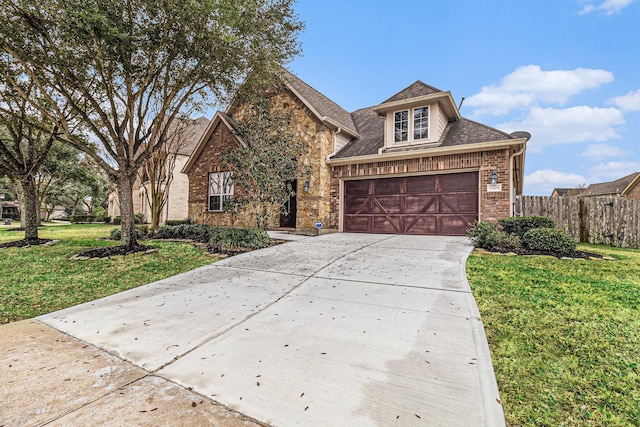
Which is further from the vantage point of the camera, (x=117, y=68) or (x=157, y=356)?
(x=117, y=68)

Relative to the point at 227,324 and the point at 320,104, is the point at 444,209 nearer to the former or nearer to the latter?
the point at 320,104

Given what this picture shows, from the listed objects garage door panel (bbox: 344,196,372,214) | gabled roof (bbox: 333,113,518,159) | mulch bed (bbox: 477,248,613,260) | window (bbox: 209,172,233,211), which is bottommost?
mulch bed (bbox: 477,248,613,260)

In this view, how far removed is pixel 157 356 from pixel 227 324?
2.76ft

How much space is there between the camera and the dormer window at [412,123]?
11.3 metres

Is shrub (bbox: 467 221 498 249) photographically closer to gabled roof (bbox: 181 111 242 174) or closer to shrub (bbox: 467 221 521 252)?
shrub (bbox: 467 221 521 252)

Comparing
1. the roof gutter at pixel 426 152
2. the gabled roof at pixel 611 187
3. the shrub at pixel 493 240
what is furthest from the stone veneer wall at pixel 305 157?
the gabled roof at pixel 611 187

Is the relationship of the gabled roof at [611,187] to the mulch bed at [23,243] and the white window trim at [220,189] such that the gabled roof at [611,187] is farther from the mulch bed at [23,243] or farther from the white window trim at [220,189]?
the mulch bed at [23,243]

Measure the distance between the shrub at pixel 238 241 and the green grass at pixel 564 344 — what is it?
5.79 meters

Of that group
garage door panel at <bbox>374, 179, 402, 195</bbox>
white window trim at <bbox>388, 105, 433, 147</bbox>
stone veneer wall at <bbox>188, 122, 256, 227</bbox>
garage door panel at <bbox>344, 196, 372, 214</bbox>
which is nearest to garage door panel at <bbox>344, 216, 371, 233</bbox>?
garage door panel at <bbox>344, 196, 372, 214</bbox>

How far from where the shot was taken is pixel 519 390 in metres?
2.29

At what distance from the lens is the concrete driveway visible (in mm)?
2117

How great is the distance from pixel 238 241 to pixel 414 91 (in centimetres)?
852

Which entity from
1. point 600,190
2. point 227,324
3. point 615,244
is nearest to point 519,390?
point 227,324

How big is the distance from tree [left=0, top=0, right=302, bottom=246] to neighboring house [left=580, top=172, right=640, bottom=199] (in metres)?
31.4
